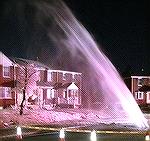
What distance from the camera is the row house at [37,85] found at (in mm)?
60031

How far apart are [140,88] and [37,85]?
29895 mm

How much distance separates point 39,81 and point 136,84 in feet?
94.6

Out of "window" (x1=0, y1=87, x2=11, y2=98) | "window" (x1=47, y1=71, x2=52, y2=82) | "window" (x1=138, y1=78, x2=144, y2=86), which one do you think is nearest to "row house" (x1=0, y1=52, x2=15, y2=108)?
"window" (x1=0, y1=87, x2=11, y2=98)

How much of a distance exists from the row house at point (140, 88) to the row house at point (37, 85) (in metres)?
13.9

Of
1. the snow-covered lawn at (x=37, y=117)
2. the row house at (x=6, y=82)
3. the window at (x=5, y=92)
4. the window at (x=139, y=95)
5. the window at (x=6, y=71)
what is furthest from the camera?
the window at (x=139, y=95)

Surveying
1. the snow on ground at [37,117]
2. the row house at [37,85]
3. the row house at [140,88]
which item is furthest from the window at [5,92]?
the row house at [140,88]

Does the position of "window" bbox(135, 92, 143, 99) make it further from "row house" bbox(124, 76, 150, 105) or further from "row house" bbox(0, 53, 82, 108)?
"row house" bbox(0, 53, 82, 108)

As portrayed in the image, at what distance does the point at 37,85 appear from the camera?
2594 inches

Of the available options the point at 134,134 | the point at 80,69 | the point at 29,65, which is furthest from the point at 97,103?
the point at 134,134

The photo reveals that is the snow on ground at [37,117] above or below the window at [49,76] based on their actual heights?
below

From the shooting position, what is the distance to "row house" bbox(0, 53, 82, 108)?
60.0m

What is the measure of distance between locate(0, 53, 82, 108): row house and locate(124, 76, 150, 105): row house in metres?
13.9

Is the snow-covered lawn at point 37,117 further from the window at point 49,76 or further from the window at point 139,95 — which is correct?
the window at point 139,95

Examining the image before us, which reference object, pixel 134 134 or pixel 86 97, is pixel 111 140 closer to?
pixel 134 134
